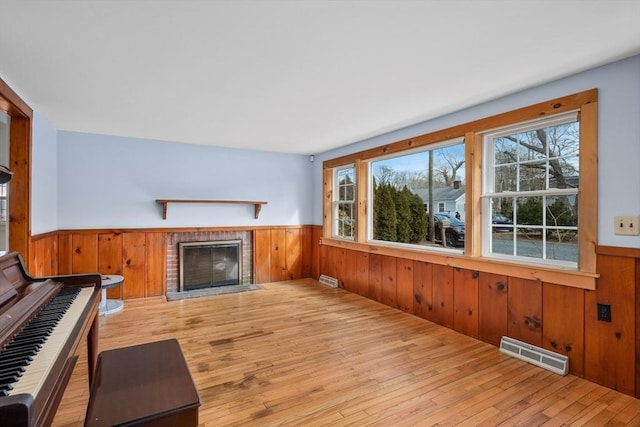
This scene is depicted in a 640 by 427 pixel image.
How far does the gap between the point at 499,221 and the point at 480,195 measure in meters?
0.29

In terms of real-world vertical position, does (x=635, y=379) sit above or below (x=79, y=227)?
below

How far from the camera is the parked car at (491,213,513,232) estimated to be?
9.77ft

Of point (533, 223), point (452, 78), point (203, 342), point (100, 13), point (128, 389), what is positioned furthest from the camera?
point (203, 342)

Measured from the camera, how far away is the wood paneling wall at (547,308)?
87.2 inches

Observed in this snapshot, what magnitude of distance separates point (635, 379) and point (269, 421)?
2393mm

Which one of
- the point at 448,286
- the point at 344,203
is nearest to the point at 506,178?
the point at 448,286

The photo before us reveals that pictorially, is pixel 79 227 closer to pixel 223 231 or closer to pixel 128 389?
pixel 223 231

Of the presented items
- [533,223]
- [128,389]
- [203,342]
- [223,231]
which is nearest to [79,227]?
[223,231]

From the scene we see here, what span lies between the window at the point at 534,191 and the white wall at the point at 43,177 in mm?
4436

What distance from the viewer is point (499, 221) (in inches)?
120

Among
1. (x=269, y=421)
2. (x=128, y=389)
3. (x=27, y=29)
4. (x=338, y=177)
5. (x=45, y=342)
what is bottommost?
(x=269, y=421)

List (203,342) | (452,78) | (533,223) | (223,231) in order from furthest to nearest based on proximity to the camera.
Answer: (223,231) < (203,342) < (533,223) < (452,78)

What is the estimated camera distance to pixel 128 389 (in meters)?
1.41

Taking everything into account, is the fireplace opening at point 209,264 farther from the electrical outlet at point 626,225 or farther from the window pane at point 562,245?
the electrical outlet at point 626,225
